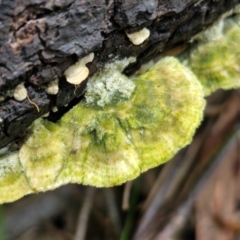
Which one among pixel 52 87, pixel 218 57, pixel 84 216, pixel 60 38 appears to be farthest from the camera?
pixel 84 216

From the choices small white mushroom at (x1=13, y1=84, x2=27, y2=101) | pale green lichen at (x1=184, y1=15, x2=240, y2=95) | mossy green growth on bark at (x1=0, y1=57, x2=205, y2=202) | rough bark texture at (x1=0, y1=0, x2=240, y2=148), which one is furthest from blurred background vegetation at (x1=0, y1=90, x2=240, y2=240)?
small white mushroom at (x1=13, y1=84, x2=27, y2=101)

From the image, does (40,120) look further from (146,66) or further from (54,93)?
(146,66)

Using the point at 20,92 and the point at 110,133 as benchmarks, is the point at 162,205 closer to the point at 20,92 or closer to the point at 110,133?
the point at 110,133

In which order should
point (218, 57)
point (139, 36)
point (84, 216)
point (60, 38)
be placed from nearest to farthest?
point (60, 38) < point (139, 36) < point (218, 57) < point (84, 216)

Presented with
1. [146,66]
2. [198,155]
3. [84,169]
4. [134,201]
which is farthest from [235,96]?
[84,169]

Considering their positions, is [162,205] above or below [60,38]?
below

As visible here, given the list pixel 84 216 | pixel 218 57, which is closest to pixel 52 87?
pixel 218 57

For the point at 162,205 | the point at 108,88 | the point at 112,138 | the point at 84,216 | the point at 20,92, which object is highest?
the point at 20,92
